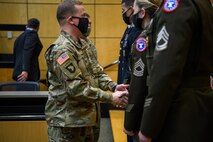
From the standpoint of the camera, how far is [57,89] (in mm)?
1945

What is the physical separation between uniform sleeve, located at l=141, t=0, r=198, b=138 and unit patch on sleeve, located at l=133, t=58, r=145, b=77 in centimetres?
21

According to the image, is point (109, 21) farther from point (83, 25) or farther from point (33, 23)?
point (83, 25)

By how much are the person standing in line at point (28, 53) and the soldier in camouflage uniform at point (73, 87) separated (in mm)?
2596

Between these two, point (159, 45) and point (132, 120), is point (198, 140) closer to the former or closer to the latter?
point (132, 120)

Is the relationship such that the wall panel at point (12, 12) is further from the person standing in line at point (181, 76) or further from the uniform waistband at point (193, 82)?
the uniform waistband at point (193, 82)

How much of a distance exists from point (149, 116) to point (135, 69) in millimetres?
319

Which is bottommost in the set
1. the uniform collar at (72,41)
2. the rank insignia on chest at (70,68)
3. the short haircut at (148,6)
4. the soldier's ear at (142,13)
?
the rank insignia on chest at (70,68)

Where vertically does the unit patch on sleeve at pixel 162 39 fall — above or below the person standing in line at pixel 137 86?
above

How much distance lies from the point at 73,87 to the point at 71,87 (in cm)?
1

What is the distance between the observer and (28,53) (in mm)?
4504

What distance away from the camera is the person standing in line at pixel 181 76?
1.27m

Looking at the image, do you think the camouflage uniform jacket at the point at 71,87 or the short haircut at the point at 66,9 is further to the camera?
the short haircut at the point at 66,9

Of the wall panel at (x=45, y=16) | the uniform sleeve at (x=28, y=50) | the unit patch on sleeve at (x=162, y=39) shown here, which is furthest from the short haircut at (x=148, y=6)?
the wall panel at (x=45, y=16)

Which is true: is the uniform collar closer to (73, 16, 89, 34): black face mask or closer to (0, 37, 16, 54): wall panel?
(73, 16, 89, 34): black face mask
